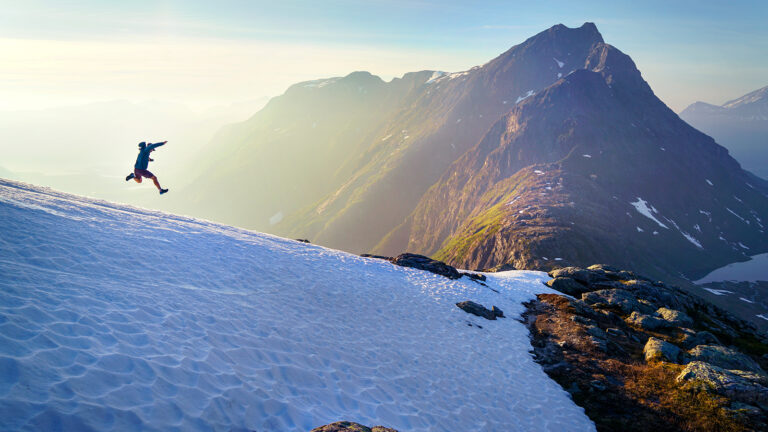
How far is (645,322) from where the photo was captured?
28.7 meters

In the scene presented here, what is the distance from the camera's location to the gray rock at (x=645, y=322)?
93.0 ft

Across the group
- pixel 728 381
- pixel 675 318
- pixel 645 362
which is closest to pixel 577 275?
pixel 675 318

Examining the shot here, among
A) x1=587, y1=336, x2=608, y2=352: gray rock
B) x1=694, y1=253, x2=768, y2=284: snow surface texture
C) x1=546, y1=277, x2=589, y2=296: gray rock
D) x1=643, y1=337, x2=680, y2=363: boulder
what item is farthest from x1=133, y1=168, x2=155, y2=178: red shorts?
x1=694, y1=253, x2=768, y2=284: snow surface texture

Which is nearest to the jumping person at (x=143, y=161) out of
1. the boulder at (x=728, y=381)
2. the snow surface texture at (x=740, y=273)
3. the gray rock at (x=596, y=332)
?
the gray rock at (x=596, y=332)

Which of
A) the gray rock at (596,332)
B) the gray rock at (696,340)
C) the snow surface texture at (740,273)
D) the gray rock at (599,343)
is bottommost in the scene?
the snow surface texture at (740,273)

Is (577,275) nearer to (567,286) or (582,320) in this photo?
(567,286)

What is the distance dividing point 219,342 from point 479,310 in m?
19.0

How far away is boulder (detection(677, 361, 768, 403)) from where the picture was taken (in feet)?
53.2

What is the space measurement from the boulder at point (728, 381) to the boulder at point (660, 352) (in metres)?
2.55

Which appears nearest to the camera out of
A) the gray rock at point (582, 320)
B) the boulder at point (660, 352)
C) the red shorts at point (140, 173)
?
the boulder at point (660, 352)

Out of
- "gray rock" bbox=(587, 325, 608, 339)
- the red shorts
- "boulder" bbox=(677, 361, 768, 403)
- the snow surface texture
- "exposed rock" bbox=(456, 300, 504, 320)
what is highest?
the red shorts

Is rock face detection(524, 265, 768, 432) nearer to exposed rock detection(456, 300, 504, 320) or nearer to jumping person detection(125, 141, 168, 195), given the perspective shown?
exposed rock detection(456, 300, 504, 320)

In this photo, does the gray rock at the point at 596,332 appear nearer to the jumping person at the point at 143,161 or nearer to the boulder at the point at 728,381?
the boulder at the point at 728,381

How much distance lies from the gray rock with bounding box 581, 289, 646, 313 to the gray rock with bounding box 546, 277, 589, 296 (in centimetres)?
241
